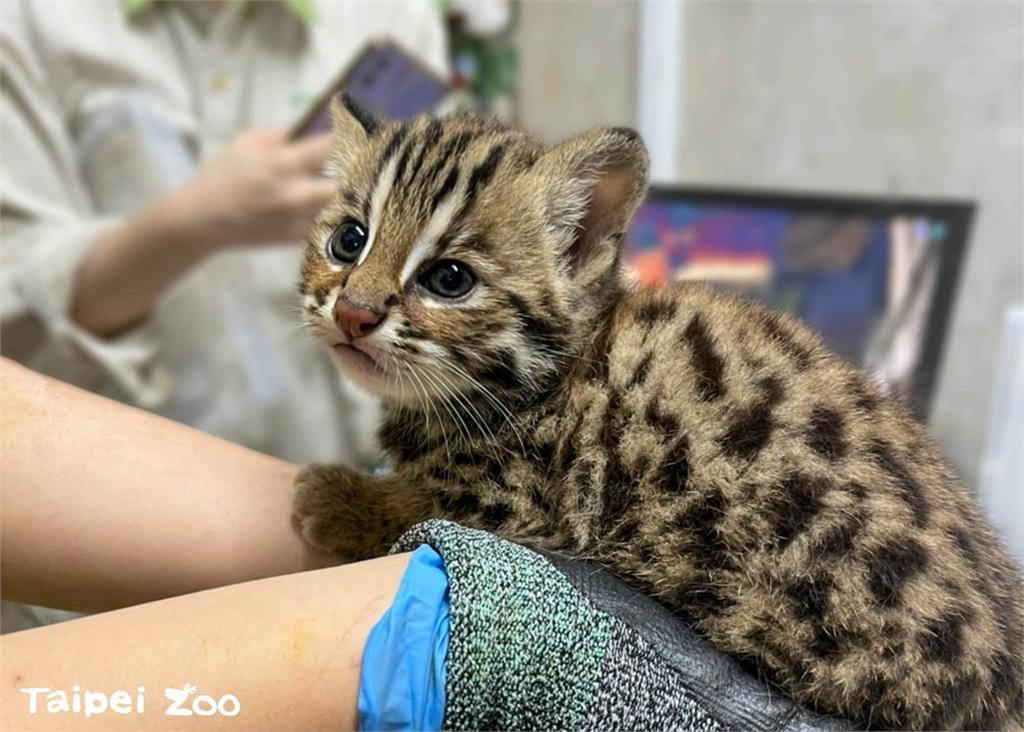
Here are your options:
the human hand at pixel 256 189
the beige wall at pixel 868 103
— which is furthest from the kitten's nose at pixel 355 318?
the beige wall at pixel 868 103

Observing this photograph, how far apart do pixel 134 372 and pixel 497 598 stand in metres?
1.47

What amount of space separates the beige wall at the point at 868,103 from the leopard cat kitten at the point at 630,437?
67.3 inches

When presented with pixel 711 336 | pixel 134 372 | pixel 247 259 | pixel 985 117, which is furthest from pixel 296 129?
pixel 985 117

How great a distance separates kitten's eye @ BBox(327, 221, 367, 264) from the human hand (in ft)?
2.55

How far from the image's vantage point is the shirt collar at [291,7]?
6.54 feet

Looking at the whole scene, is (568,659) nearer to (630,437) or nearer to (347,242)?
(630,437)

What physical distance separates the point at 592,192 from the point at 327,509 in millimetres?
543

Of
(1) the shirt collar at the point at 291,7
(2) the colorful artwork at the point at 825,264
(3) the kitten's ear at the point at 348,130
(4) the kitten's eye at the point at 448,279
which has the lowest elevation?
(2) the colorful artwork at the point at 825,264

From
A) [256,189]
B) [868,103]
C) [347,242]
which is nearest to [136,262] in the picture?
[256,189]

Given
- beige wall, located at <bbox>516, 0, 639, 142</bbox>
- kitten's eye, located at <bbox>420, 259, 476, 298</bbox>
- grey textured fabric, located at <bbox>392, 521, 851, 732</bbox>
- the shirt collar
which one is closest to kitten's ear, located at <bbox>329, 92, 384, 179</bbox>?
kitten's eye, located at <bbox>420, 259, 476, 298</bbox>

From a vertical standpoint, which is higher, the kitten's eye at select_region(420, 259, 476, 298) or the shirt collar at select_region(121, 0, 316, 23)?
the shirt collar at select_region(121, 0, 316, 23)

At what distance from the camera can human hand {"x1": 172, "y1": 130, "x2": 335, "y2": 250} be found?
186 cm

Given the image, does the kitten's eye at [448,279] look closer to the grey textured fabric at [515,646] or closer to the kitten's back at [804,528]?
the kitten's back at [804,528]

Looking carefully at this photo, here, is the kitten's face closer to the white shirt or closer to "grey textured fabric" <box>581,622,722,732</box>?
"grey textured fabric" <box>581,622,722,732</box>
